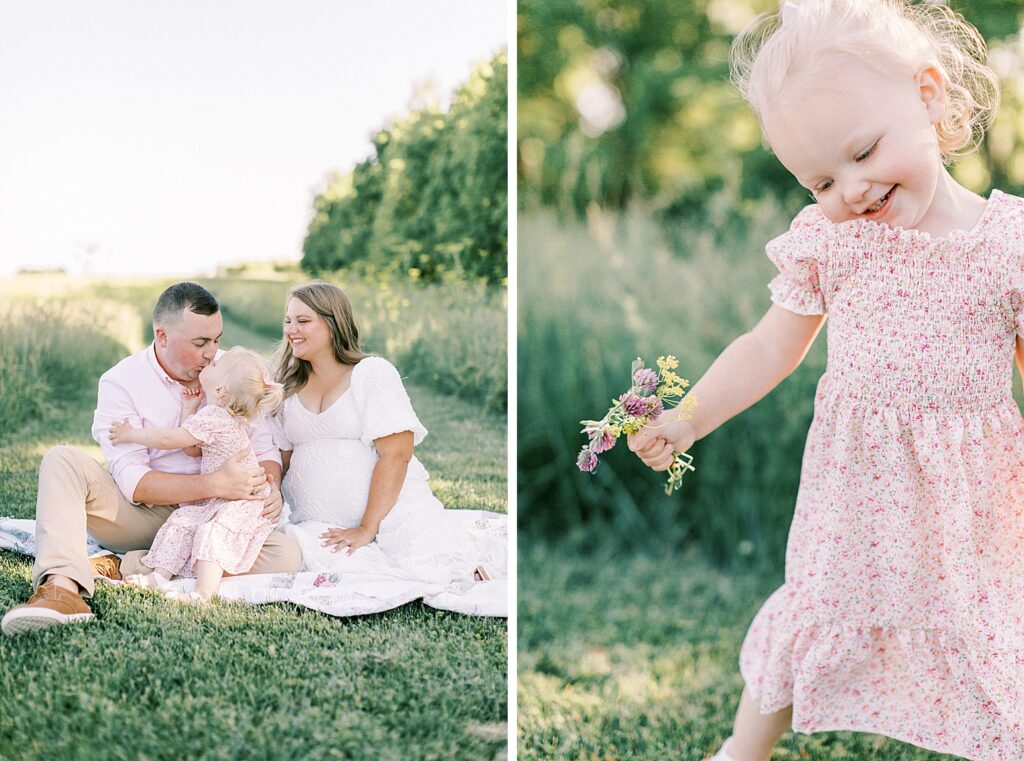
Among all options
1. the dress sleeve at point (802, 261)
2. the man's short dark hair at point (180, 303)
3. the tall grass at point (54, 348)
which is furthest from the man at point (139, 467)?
the dress sleeve at point (802, 261)

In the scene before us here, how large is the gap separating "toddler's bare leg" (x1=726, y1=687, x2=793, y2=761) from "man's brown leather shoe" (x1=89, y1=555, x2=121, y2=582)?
1.48 m

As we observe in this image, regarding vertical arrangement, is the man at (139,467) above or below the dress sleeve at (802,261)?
below

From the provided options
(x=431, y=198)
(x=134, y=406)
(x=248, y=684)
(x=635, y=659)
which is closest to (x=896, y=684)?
(x=635, y=659)

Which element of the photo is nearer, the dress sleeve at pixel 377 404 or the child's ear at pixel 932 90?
the child's ear at pixel 932 90

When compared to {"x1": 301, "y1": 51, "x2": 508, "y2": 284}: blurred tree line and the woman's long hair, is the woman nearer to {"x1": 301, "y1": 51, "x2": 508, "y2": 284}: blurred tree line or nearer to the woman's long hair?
the woman's long hair

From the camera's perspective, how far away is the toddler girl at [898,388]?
5.92ft

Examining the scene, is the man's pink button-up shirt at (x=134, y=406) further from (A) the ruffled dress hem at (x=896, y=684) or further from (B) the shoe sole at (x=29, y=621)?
(A) the ruffled dress hem at (x=896, y=684)

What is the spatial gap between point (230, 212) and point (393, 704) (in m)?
1.90

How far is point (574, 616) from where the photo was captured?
10.9 ft

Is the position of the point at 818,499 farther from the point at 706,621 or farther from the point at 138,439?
the point at 138,439

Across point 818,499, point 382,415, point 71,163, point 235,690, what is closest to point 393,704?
point 235,690

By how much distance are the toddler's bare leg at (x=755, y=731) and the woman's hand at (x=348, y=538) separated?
101cm

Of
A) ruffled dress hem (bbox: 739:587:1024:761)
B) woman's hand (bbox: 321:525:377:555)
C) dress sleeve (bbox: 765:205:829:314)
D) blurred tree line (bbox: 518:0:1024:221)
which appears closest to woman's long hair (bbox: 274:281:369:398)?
woman's hand (bbox: 321:525:377:555)

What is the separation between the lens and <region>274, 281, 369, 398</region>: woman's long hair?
2.62 m
